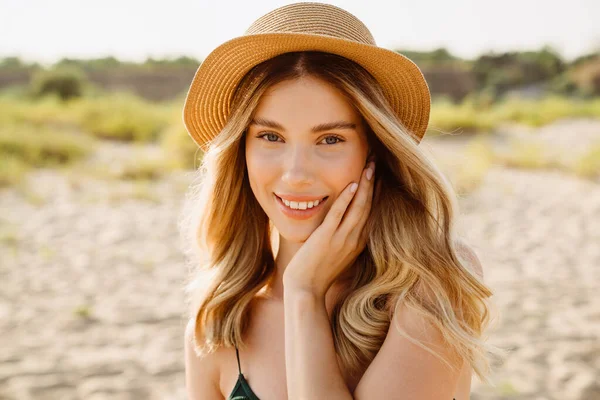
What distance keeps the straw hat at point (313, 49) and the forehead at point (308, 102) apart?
0.11m

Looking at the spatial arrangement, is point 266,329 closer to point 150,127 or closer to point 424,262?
point 424,262

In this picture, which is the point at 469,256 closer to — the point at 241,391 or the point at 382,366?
the point at 382,366

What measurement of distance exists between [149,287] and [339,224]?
4202mm

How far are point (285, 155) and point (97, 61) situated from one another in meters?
29.9

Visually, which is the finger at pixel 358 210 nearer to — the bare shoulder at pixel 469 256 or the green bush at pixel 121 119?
the bare shoulder at pixel 469 256

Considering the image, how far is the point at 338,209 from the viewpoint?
6.90 feet

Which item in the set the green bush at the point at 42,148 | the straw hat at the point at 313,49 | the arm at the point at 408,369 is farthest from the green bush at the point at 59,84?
the arm at the point at 408,369

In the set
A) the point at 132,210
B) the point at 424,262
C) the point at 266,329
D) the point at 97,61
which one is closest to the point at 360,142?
the point at 424,262

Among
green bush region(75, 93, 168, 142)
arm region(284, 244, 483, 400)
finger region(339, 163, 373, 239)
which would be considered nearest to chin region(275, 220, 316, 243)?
finger region(339, 163, 373, 239)

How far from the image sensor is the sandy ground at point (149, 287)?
4133 millimetres

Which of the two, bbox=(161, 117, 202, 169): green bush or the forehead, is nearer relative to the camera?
the forehead

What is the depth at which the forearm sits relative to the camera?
189cm

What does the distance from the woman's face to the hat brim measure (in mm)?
121

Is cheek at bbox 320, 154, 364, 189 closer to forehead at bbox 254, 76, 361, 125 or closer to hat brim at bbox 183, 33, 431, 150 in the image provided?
forehead at bbox 254, 76, 361, 125
